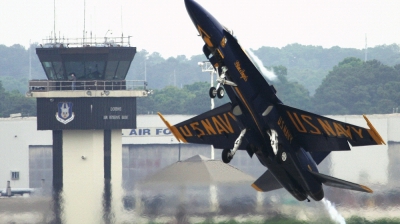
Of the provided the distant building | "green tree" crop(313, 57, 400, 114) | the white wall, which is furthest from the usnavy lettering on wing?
"green tree" crop(313, 57, 400, 114)

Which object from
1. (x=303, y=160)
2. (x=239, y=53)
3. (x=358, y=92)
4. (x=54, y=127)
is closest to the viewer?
(x=239, y=53)

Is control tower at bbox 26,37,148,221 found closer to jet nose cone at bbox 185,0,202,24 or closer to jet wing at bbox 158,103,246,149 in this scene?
jet wing at bbox 158,103,246,149

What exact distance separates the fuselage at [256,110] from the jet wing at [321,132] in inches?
14.9

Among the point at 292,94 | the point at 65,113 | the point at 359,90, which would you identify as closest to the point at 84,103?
the point at 65,113

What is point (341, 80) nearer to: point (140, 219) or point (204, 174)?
point (204, 174)

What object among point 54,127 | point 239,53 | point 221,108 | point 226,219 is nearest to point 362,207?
point 226,219

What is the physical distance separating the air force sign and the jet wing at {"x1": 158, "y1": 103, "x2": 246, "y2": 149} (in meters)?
27.6

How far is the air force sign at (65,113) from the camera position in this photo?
72.6 meters

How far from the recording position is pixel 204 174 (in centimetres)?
6188

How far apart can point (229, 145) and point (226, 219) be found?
7.85 metres

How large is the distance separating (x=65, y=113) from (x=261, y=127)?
33376 mm

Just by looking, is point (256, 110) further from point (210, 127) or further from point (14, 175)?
point (14, 175)

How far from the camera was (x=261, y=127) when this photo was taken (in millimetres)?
42344

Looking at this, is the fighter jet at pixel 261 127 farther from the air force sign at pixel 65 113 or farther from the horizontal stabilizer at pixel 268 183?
the air force sign at pixel 65 113
